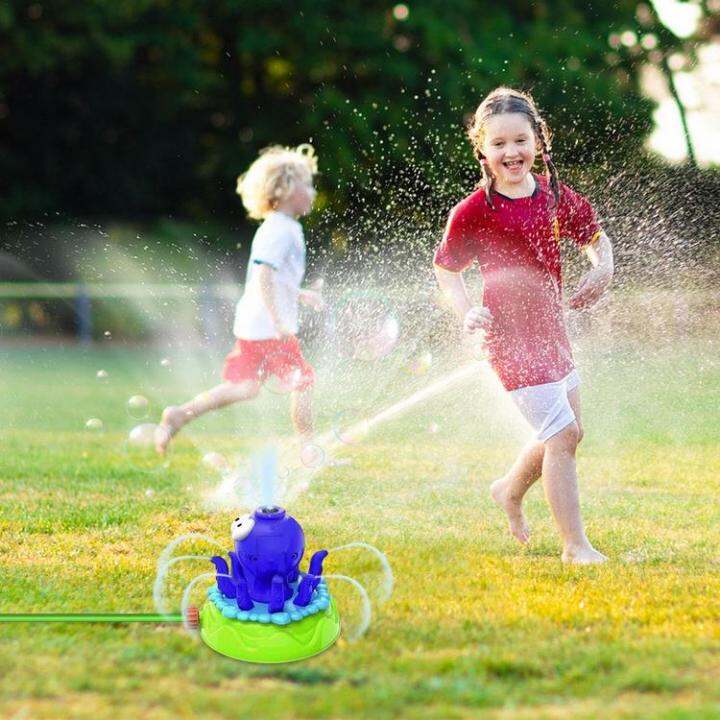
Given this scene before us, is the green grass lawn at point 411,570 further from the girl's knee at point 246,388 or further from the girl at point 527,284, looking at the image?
the girl's knee at point 246,388

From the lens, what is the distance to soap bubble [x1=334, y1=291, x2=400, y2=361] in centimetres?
624

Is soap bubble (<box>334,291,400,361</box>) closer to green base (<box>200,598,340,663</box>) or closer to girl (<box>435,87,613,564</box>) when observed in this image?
girl (<box>435,87,613,564</box>)

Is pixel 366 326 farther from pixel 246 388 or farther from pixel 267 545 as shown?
pixel 267 545

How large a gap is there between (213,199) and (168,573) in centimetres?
1684

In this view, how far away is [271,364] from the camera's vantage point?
19.4ft

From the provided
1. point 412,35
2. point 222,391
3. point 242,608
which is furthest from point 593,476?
point 412,35

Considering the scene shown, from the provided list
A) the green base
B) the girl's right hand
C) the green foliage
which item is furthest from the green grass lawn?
the green foliage

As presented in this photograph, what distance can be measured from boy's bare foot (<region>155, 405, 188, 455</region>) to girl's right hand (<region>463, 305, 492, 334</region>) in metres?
2.46

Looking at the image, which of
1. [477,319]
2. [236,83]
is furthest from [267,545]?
[236,83]

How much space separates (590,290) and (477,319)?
49cm

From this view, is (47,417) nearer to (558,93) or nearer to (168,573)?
(168,573)

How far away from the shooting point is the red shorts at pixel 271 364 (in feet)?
19.1

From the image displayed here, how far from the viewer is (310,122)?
61.4ft

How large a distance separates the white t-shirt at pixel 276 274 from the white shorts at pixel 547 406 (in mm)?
2049
